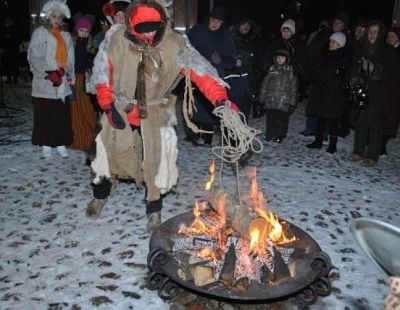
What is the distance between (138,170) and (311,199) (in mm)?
2493

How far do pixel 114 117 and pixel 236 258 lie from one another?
1.71 m

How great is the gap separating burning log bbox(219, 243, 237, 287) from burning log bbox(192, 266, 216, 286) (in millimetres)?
82

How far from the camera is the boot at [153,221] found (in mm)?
4273

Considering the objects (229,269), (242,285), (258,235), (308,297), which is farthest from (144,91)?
(308,297)

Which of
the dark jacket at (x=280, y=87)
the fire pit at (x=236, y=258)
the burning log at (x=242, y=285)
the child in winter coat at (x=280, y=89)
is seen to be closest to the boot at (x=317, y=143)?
the child in winter coat at (x=280, y=89)

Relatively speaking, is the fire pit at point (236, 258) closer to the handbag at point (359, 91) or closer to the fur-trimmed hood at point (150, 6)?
the fur-trimmed hood at point (150, 6)

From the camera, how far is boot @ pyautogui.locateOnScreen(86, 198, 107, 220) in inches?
177

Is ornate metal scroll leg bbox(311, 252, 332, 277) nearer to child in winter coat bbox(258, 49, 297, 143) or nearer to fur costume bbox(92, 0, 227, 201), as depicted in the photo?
fur costume bbox(92, 0, 227, 201)

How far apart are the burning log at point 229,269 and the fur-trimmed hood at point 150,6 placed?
1.98 metres

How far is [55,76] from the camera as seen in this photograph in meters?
5.65

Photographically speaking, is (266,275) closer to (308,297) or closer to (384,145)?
(308,297)

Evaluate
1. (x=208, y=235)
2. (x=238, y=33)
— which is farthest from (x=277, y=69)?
(x=208, y=235)

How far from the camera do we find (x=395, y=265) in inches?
47.6

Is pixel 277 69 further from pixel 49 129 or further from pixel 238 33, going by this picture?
pixel 49 129
